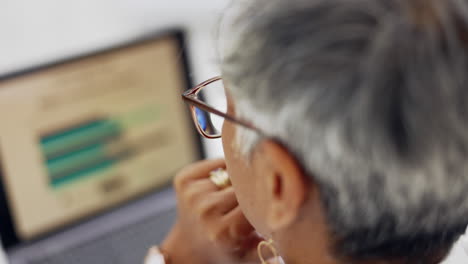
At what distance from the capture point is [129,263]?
2.73 ft

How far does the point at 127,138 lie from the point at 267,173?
2.02ft

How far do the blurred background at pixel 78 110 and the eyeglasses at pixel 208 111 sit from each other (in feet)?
1.13

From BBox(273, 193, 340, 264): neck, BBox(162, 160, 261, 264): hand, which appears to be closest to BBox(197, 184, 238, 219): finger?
BBox(162, 160, 261, 264): hand

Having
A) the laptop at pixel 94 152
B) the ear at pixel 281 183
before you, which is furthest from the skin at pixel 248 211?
the laptop at pixel 94 152

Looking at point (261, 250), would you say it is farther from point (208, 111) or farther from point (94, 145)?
point (94, 145)

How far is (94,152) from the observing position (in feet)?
3.04

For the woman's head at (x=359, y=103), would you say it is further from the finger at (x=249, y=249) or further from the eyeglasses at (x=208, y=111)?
the finger at (x=249, y=249)

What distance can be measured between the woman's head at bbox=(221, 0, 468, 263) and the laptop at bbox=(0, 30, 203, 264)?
0.55 meters

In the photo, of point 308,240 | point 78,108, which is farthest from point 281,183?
point 78,108

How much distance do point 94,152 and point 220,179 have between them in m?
0.40

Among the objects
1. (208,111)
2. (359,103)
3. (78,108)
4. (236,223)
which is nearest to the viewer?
(359,103)

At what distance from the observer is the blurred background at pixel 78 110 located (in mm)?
854

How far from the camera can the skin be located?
0.38 meters

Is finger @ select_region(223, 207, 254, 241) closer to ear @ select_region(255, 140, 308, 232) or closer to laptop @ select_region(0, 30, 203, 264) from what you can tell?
ear @ select_region(255, 140, 308, 232)
